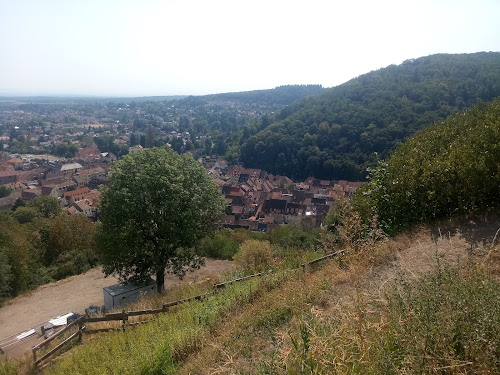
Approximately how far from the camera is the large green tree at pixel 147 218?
378 inches

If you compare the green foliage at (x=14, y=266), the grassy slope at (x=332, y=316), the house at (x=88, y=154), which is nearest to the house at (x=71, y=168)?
the house at (x=88, y=154)

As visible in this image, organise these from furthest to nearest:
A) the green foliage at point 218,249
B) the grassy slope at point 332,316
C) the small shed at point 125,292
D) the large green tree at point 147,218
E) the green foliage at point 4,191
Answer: the green foliage at point 4,191, the green foliage at point 218,249, the small shed at point 125,292, the large green tree at point 147,218, the grassy slope at point 332,316

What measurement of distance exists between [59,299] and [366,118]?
59407 mm

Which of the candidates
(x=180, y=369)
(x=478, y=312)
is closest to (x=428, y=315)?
(x=478, y=312)

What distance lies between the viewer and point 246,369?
3.16 meters

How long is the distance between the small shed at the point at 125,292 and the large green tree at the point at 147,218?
14.1 inches

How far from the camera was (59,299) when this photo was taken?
39.2 ft

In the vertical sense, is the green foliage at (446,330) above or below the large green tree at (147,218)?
above

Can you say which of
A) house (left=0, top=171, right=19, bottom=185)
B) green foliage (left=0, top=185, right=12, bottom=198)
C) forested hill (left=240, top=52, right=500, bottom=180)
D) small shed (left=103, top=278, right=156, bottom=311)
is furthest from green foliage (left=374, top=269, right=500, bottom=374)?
house (left=0, top=171, right=19, bottom=185)

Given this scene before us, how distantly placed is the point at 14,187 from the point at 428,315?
6561 centimetres

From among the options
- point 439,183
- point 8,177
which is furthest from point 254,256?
point 8,177

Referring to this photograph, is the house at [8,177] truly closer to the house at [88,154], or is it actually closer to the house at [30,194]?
the house at [30,194]

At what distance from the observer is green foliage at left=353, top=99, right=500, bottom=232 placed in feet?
18.7

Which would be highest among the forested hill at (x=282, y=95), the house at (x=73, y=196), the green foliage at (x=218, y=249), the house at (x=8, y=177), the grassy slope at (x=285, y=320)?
the forested hill at (x=282, y=95)
